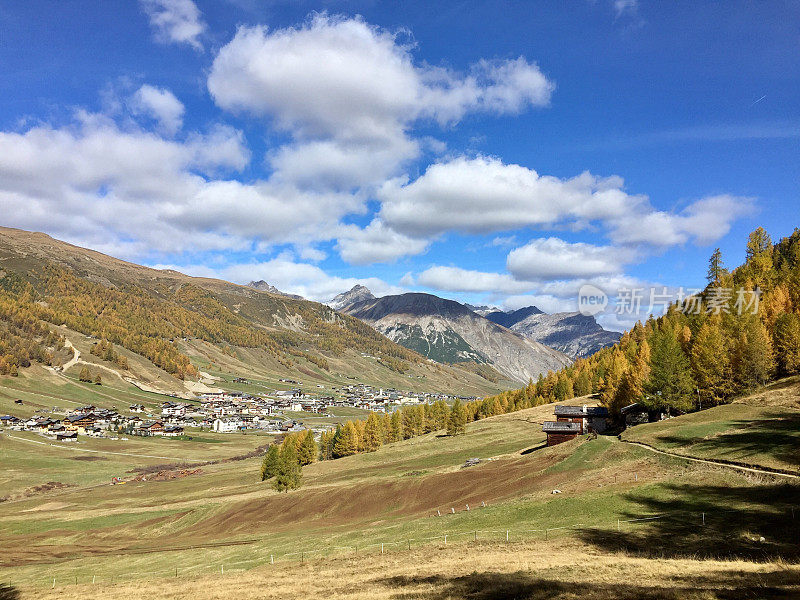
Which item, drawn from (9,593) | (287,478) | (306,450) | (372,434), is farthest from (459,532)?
(372,434)

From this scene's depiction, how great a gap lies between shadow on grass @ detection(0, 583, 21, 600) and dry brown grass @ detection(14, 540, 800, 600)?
66 centimetres

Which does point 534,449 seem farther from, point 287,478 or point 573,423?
point 287,478

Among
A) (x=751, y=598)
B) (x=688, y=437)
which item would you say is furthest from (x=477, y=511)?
(x=751, y=598)

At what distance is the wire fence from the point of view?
→ 3484cm

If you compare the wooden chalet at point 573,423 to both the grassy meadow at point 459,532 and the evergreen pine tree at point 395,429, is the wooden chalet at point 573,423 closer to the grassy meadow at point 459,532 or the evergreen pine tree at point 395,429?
the grassy meadow at point 459,532

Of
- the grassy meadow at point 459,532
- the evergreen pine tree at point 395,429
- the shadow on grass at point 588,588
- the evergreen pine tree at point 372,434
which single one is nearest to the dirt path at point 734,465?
the grassy meadow at point 459,532

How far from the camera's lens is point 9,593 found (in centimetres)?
4134

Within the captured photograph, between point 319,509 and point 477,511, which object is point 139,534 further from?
point 477,511

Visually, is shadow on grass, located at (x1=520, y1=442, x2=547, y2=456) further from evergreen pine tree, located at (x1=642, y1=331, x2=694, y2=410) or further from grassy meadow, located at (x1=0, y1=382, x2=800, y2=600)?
evergreen pine tree, located at (x1=642, y1=331, x2=694, y2=410)

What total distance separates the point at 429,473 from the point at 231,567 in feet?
137

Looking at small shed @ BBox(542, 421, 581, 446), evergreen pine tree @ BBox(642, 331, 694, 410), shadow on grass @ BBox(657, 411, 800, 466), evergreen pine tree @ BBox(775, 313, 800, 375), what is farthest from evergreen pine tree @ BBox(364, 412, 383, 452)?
evergreen pine tree @ BBox(775, 313, 800, 375)

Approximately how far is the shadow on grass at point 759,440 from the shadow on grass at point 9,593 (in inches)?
2569

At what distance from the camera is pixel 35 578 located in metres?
48.3

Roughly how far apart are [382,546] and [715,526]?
25328mm
